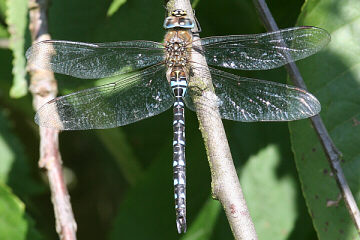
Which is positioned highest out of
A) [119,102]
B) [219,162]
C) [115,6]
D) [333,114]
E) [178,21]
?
[115,6]

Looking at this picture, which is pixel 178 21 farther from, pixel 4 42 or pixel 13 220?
pixel 4 42

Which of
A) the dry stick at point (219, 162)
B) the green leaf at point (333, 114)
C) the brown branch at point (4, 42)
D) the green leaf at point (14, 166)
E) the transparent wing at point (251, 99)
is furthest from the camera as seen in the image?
the brown branch at point (4, 42)

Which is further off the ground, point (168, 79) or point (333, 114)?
point (168, 79)

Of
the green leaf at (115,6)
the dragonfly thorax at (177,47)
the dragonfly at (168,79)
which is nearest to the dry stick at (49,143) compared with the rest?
the dragonfly at (168,79)

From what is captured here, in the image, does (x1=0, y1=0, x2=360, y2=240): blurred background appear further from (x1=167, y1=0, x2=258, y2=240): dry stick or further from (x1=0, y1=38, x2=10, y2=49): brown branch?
(x1=167, y1=0, x2=258, y2=240): dry stick

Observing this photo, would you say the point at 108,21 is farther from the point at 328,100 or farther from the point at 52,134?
the point at 328,100

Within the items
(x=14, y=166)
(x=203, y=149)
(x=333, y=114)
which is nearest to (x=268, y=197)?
(x=203, y=149)

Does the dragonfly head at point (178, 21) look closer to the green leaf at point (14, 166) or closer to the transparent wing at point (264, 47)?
the transparent wing at point (264, 47)
